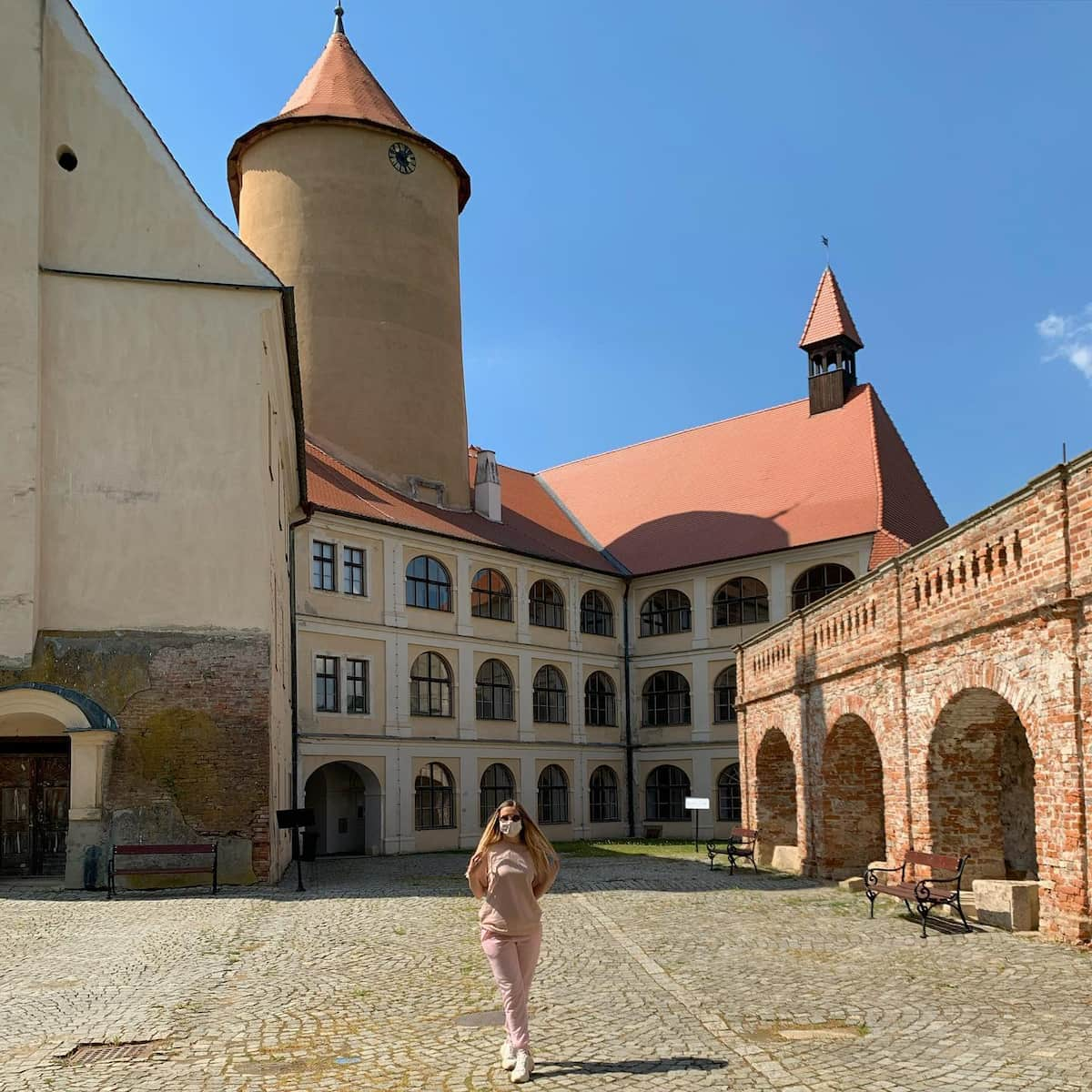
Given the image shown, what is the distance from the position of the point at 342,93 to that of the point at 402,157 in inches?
117

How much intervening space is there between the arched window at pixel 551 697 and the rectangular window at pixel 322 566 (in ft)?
30.6

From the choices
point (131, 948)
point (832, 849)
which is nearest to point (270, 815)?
point (131, 948)

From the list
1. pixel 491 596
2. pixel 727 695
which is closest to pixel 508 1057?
pixel 491 596

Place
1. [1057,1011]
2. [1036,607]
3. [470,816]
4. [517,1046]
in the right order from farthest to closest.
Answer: [470,816], [1036,607], [1057,1011], [517,1046]

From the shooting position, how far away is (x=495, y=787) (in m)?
38.7

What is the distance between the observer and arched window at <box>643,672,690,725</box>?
42531 millimetres

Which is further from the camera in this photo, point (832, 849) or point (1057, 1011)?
point (832, 849)

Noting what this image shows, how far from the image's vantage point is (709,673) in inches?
1644

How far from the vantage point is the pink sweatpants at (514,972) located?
730 centimetres

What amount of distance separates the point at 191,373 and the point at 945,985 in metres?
15.7

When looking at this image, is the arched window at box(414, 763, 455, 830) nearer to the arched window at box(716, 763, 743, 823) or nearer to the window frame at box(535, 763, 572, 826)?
the window frame at box(535, 763, 572, 826)

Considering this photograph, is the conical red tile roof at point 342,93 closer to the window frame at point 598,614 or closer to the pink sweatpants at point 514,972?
the window frame at point 598,614

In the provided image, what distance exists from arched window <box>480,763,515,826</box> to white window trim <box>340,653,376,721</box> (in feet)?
16.6

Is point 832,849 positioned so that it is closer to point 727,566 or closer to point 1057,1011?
point 1057,1011
